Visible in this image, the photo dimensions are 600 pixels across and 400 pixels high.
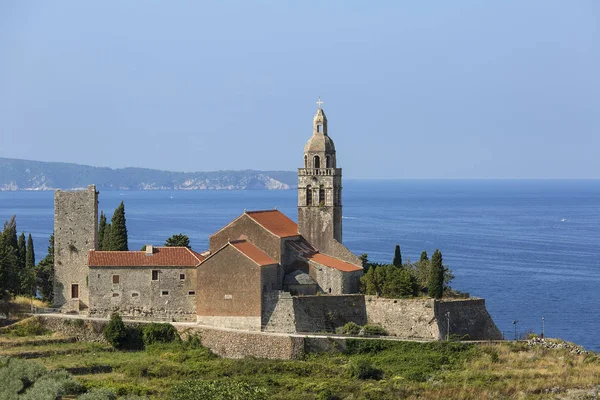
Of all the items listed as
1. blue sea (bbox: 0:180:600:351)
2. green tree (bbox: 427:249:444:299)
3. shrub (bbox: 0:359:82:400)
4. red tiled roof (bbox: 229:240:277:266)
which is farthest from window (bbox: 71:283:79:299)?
blue sea (bbox: 0:180:600:351)

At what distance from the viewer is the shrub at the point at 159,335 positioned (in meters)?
54.0

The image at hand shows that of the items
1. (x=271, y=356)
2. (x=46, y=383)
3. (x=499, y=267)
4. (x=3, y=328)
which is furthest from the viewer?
(x=499, y=267)

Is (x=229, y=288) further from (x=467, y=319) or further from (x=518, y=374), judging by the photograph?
(x=518, y=374)

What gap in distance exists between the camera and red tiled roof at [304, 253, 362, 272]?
186 ft

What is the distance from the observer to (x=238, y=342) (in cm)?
5231

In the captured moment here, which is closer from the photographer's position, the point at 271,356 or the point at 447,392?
the point at 447,392

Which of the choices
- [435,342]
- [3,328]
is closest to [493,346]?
[435,342]

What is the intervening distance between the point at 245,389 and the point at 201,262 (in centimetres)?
1303

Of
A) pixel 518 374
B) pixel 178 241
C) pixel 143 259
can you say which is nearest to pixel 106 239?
pixel 178 241

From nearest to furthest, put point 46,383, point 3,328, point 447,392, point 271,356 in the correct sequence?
point 46,383 → point 447,392 → point 271,356 → point 3,328

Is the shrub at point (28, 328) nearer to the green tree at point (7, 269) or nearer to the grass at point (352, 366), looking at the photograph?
the grass at point (352, 366)

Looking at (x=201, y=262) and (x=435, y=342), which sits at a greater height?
(x=201, y=262)

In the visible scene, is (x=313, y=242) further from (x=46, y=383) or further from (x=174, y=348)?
(x=46, y=383)

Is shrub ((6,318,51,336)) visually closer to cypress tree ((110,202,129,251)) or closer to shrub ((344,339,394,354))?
cypress tree ((110,202,129,251))
